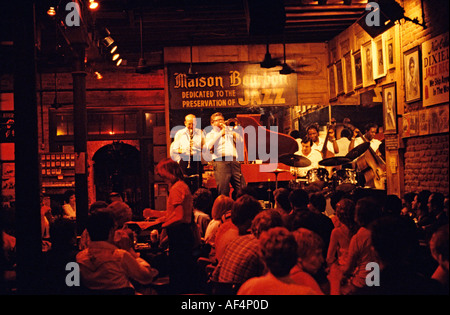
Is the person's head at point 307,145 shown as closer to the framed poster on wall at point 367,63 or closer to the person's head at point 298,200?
the framed poster on wall at point 367,63

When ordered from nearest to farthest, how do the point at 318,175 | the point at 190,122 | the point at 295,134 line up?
the point at 318,175
the point at 295,134
the point at 190,122

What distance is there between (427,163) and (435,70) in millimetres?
1427

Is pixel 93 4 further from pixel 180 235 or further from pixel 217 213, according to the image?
pixel 180 235

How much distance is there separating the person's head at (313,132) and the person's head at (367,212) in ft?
20.3

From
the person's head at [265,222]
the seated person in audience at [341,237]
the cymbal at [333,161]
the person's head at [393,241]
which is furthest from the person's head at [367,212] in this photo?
the cymbal at [333,161]

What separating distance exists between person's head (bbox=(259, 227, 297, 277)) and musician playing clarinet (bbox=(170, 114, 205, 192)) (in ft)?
22.9

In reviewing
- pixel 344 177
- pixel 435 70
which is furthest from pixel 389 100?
pixel 435 70

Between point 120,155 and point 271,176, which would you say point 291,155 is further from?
point 120,155

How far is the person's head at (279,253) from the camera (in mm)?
2453

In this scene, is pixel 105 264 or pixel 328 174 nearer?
pixel 105 264

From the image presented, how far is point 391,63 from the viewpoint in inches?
348

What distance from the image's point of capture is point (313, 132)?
995 centimetres
